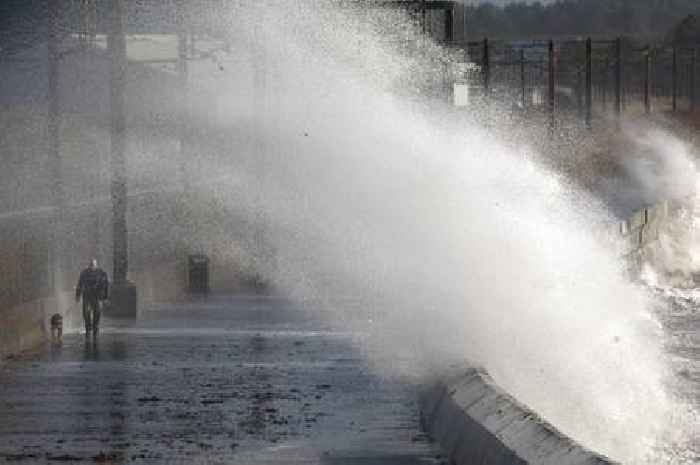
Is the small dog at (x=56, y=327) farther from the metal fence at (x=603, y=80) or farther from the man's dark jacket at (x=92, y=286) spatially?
the metal fence at (x=603, y=80)

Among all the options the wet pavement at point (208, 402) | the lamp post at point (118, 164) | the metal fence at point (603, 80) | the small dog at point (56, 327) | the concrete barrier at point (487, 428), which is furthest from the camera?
the metal fence at point (603, 80)

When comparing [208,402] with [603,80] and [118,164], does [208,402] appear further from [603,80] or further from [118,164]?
[603,80]

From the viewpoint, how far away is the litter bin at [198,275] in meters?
36.6

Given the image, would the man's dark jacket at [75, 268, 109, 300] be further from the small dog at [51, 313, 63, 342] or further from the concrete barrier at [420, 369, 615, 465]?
the concrete barrier at [420, 369, 615, 465]

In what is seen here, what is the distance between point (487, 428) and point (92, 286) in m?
12.4

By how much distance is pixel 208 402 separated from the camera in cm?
1888

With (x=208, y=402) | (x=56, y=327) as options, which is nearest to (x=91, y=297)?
(x=56, y=327)

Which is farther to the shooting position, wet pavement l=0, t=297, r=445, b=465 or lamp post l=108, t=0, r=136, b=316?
lamp post l=108, t=0, r=136, b=316

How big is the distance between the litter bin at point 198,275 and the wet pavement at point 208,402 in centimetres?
905

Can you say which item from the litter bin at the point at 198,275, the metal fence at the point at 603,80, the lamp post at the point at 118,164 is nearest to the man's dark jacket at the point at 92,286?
the lamp post at the point at 118,164

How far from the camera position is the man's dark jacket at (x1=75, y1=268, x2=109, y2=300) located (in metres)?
25.6

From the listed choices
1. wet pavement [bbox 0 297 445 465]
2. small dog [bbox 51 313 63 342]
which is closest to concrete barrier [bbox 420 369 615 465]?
wet pavement [bbox 0 297 445 465]

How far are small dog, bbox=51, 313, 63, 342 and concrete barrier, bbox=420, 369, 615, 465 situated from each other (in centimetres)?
820

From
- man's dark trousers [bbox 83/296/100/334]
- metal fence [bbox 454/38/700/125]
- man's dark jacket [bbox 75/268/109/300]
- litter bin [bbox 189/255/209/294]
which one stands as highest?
metal fence [bbox 454/38/700/125]
